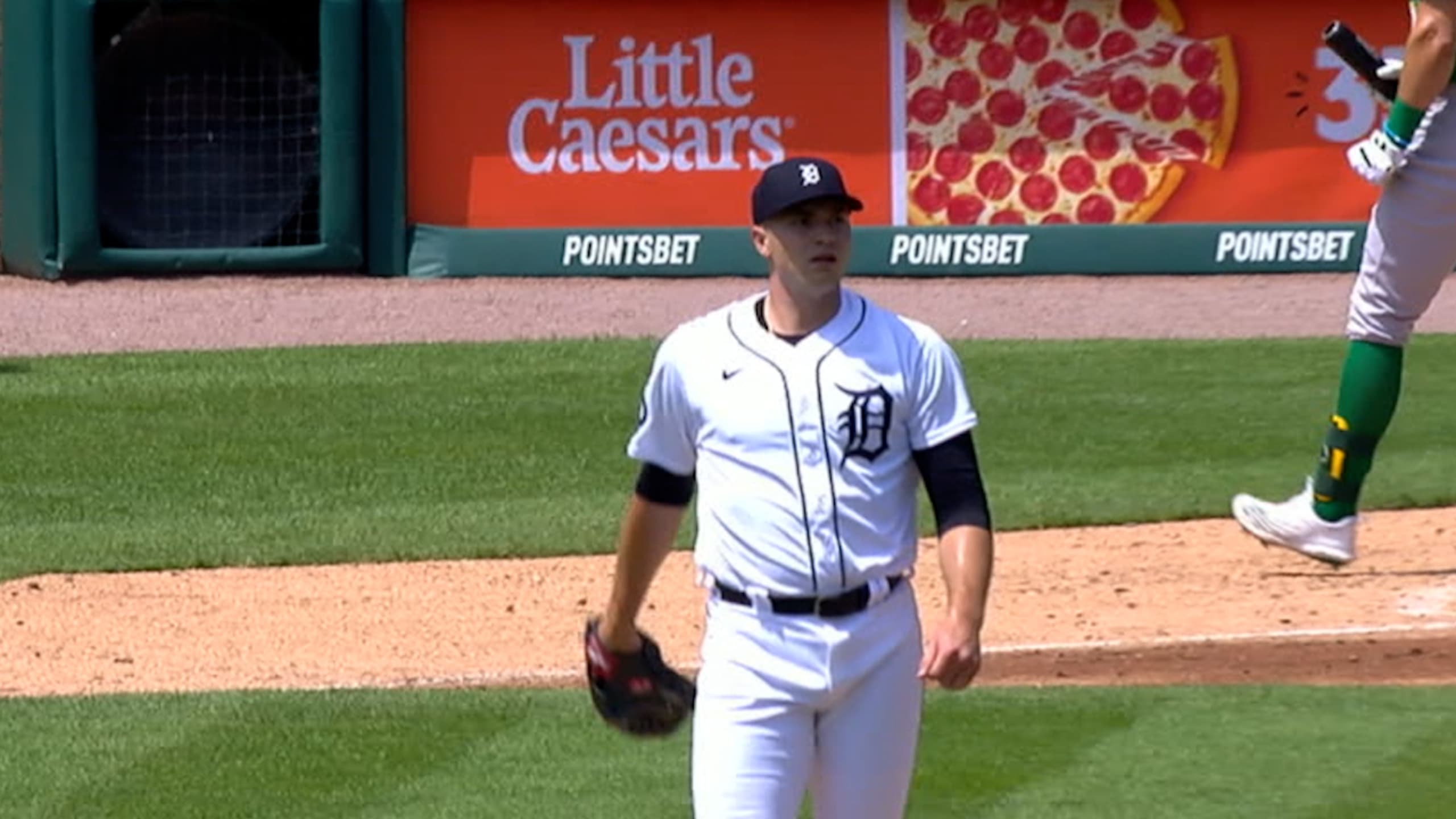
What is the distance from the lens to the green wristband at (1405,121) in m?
8.31

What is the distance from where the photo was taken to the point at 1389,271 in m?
8.57

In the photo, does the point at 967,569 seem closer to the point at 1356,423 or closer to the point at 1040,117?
the point at 1356,423

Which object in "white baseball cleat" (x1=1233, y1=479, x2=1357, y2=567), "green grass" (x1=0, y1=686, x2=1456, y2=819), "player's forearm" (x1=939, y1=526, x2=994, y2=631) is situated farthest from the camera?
"white baseball cleat" (x1=1233, y1=479, x2=1357, y2=567)

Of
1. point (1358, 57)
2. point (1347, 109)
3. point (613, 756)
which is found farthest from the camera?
point (1347, 109)

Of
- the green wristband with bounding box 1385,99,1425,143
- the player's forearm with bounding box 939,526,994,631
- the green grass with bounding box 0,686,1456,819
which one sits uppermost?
the green wristband with bounding box 1385,99,1425,143

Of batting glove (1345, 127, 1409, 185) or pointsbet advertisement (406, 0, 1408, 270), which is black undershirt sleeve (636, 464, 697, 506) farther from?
pointsbet advertisement (406, 0, 1408, 270)

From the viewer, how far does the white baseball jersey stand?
4.89 meters

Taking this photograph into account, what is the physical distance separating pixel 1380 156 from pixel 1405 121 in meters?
0.12

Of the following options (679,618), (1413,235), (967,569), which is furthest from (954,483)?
(679,618)

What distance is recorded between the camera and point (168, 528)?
35.3ft

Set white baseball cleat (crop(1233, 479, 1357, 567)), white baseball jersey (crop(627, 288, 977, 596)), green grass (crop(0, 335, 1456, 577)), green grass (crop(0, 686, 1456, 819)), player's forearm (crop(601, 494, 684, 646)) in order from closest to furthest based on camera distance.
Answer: white baseball jersey (crop(627, 288, 977, 596)) → player's forearm (crop(601, 494, 684, 646)) → green grass (crop(0, 686, 1456, 819)) → white baseball cleat (crop(1233, 479, 1357, 567)) → green grass (crop(0, 335, 1456, 577))

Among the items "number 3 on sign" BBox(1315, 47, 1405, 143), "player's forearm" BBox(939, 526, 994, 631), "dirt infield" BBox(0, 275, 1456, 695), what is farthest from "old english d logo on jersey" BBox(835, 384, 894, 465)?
"number 3 on sign" BBox(1315, 47, 1405, 143)

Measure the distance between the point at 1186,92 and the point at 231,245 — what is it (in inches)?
217

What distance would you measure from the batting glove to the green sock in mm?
561
